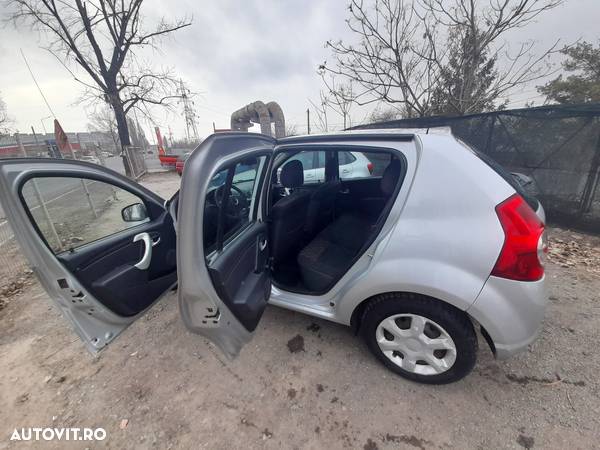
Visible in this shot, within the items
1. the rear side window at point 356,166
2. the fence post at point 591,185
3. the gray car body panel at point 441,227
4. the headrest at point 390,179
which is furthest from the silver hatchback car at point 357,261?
the fence post at point 591,185

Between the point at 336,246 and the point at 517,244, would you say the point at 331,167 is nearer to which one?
the point at 336,246

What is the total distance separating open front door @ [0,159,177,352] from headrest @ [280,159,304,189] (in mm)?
1141

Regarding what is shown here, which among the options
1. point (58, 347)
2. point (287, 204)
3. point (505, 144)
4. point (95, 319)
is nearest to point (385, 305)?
point (287, 204)

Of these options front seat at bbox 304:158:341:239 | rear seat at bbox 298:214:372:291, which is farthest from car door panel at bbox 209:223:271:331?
front seat at bbox 304:158:341:239

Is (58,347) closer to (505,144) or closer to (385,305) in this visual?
(385,305)

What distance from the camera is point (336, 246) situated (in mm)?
2420

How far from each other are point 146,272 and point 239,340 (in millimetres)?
905

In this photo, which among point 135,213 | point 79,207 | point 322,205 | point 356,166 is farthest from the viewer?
point 356,166

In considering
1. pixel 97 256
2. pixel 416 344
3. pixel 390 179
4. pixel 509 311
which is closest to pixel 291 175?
pixel 390 179

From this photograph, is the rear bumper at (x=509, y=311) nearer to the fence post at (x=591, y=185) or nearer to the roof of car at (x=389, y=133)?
the roof of car at (x=389, y=133)

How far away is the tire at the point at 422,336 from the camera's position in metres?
1.48

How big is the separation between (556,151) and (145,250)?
586cm

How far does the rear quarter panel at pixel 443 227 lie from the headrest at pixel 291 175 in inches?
54.2

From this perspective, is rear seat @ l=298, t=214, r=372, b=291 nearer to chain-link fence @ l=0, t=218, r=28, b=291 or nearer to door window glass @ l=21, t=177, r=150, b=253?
door window glass @ l=21, t=177, r=150, b=253
